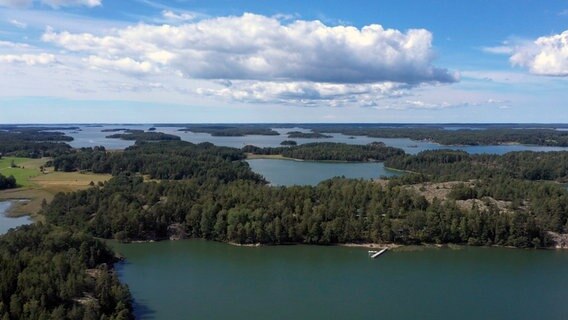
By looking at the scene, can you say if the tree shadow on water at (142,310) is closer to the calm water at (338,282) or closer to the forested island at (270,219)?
the calm water at (338,282)

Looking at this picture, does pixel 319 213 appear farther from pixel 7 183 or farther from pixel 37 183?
pixel 7 183

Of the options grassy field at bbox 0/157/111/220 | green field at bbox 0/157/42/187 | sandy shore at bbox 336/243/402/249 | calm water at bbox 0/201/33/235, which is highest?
green field at bbox 0/157/42/187

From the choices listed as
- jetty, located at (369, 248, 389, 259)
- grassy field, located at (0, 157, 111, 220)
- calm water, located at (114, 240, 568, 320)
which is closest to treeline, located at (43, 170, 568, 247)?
calm water, located at (114, 240, 568, 320)

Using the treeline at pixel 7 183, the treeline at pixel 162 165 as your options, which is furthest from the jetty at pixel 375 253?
the treeline at pixel 7 183

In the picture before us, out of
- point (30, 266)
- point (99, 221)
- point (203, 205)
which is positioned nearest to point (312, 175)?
point (203, 205)

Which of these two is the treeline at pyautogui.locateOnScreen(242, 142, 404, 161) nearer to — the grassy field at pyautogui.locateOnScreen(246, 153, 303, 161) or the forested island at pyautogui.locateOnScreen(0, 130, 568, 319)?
the grassy field at pyautogui.locateOnScreen(246, 153, 303, 161)

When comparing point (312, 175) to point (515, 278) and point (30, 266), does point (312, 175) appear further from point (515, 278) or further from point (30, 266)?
point (30, 266)
